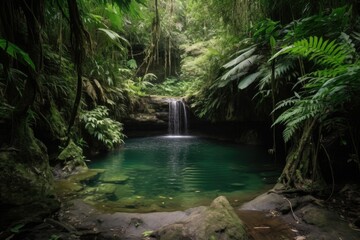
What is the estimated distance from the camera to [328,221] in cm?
279

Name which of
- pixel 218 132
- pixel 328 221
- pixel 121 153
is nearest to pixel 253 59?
pixel 328 221

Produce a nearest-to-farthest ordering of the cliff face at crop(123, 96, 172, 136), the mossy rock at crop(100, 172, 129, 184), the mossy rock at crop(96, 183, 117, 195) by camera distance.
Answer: the mossy rock at crop(96, 183, 117, 195) → the mossy rock at crop(100, 172, 129, 184) → the cliff face at crop(123, 96, 172, 136)

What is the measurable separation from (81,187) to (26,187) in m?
1.90

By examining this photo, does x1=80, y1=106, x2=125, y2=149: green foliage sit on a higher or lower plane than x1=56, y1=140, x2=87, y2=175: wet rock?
higher

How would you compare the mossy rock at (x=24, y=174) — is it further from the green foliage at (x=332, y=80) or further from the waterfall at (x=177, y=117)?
the waterfall at (x=177, y=117)

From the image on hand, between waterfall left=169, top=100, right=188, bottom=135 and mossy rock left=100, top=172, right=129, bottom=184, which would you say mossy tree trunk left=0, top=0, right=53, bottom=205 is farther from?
waterfall left=169, top=100, right=188, bottom=135

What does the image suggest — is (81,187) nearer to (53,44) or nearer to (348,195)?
(53,44)

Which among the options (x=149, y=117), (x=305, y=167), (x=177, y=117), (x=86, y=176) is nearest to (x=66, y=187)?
(x=86, y=176)

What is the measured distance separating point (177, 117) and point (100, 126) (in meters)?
5.27

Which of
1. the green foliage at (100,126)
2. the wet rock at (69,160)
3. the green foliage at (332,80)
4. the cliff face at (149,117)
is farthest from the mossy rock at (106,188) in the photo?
the cliff face at (149,117)

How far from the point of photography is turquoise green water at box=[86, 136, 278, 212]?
4156 millimetres

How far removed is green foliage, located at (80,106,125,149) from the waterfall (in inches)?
171

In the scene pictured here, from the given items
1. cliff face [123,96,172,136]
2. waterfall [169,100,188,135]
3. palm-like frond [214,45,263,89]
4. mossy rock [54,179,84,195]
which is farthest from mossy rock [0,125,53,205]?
waterfall [169,100,188,135]

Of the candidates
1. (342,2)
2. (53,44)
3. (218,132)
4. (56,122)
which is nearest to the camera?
(342,2)
